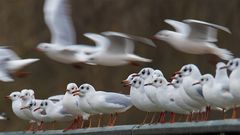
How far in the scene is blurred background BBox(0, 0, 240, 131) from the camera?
14758mm

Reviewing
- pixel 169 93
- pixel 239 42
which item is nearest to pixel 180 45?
pixel 169 93

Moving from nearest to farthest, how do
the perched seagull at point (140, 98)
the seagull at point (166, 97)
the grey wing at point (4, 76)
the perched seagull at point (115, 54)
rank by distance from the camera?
1. the seagull at point (166, 97)
2. the perched seagull at point (140, 98)
3. the perched seagull at point (115, 54)
4. the grey wing at point (4, 76)

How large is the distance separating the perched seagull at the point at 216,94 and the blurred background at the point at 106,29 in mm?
6428

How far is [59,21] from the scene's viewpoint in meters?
11.8

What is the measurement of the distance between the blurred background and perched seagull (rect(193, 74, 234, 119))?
253 inches

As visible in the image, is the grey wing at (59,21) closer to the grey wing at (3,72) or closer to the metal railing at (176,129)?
the grey wing at (3,72)

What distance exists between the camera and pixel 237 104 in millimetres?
7453

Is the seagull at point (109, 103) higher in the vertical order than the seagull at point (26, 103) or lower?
higher

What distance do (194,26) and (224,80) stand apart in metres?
2.43

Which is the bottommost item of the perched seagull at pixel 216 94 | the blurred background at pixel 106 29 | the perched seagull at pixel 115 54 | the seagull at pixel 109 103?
the blurred background at pixel 106 29

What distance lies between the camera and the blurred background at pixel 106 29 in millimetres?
14758

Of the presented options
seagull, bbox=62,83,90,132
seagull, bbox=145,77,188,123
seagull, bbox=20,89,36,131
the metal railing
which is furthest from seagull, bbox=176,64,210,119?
seagull, bbox=20,89,36,131

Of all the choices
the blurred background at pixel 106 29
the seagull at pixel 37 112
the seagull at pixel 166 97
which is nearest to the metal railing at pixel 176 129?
the seagull at pixel 166 97

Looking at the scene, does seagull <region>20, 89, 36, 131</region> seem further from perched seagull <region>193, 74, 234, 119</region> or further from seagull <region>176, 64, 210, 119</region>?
perched seagull <region>193, 74, 234, 119</region>
